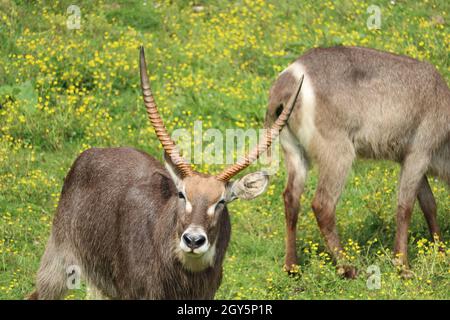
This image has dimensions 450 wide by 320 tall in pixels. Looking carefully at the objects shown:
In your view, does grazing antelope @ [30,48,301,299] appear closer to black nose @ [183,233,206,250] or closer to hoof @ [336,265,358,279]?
black nose @ [183,233,206,250]

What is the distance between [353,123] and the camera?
881 centimetres

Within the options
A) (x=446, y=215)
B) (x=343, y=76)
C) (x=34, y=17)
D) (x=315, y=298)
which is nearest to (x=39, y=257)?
(x=315, y=298)

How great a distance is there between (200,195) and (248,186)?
0.43 meters

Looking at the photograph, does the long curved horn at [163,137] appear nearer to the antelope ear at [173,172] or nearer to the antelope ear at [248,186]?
the antelope ear at [173,172]

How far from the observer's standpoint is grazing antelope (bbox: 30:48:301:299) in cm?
674

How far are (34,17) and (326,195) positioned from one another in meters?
4.85

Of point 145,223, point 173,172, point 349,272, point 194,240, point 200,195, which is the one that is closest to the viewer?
point 194,240

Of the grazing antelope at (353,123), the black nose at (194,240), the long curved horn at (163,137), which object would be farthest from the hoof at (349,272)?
the black nose at (194,240)

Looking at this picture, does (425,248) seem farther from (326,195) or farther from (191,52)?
(191,52)

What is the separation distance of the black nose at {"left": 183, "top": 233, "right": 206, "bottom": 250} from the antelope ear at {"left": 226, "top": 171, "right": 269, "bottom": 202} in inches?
21.0

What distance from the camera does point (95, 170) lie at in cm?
758

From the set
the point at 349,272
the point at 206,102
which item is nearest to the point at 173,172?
the point at 349,272

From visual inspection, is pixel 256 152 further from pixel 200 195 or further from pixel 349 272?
pixel 349 272

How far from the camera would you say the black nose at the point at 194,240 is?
21.1ft
